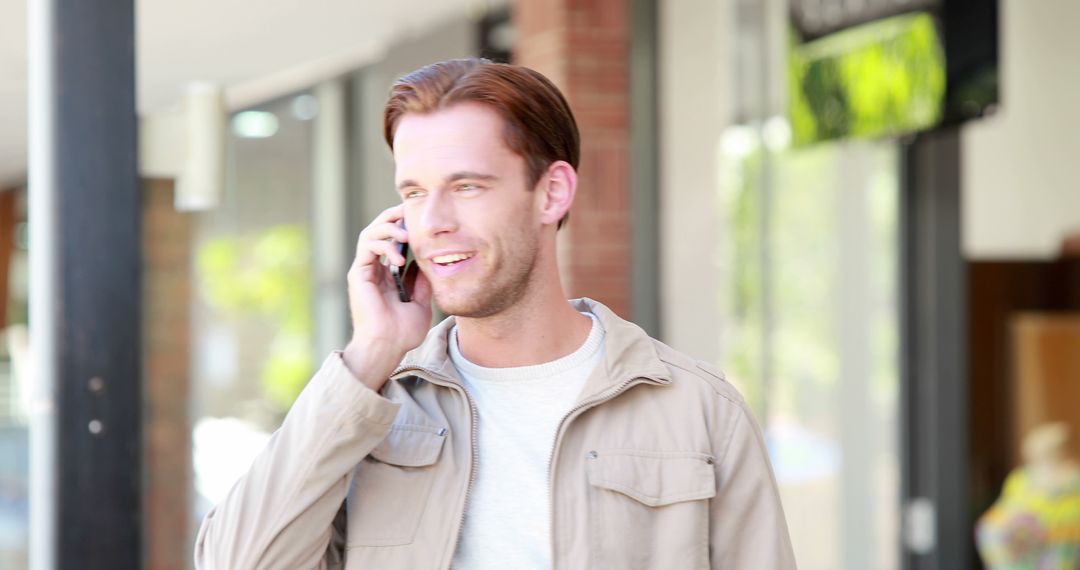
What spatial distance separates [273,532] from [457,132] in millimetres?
632

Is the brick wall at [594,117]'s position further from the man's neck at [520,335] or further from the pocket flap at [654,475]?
the pocket flap at [654,475]

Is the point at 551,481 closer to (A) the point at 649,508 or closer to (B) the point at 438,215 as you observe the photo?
(A) the point at 649,508

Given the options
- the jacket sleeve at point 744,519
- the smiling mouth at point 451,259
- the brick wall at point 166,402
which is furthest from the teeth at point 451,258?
the brick wall at point 166,402

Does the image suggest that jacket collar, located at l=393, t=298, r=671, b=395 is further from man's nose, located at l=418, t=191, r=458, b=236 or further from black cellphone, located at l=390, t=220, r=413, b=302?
man's nose, located at l=418, t=191, r=458, b=236

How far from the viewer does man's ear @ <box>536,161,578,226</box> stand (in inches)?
82.7

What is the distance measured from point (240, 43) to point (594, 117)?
4.23 ft

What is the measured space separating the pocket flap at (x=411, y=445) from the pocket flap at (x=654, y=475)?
A: 0.23 m

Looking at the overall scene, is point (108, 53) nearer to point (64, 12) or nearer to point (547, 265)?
point (64, 12)

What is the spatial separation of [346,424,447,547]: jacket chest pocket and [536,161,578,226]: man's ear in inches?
14.6

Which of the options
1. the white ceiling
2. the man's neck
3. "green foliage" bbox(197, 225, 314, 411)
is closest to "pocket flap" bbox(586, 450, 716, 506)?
the man's neck

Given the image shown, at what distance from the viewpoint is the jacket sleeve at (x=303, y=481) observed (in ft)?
6.24

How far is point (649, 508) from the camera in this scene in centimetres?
199

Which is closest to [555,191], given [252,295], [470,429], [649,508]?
[470,429]

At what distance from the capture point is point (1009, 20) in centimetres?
567
